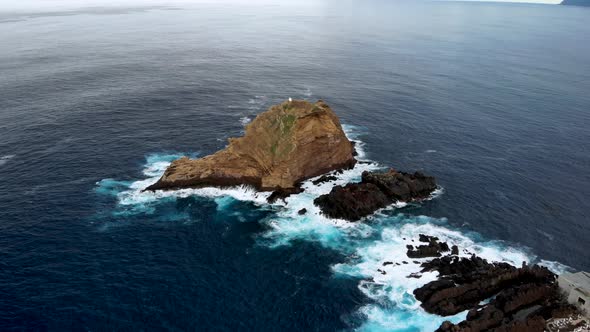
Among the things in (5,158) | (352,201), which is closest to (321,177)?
(352,201)

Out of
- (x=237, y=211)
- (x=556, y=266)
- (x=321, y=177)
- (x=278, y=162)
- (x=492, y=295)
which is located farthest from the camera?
(x=321, y=177)

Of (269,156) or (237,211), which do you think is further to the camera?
(269,156)

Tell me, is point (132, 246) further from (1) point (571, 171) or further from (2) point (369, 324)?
(1) point (571, 171)

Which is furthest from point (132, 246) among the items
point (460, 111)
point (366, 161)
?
point (460, 111)

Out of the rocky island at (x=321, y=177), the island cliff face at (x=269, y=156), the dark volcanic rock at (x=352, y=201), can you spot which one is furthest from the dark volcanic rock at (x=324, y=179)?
the dark volcanic rock at (x=352, y=201)

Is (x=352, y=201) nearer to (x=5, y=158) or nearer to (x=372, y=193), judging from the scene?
(x=372, y=193)

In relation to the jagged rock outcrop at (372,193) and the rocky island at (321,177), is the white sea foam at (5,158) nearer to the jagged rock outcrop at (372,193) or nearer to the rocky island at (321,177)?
the rocky island at (321,177)
